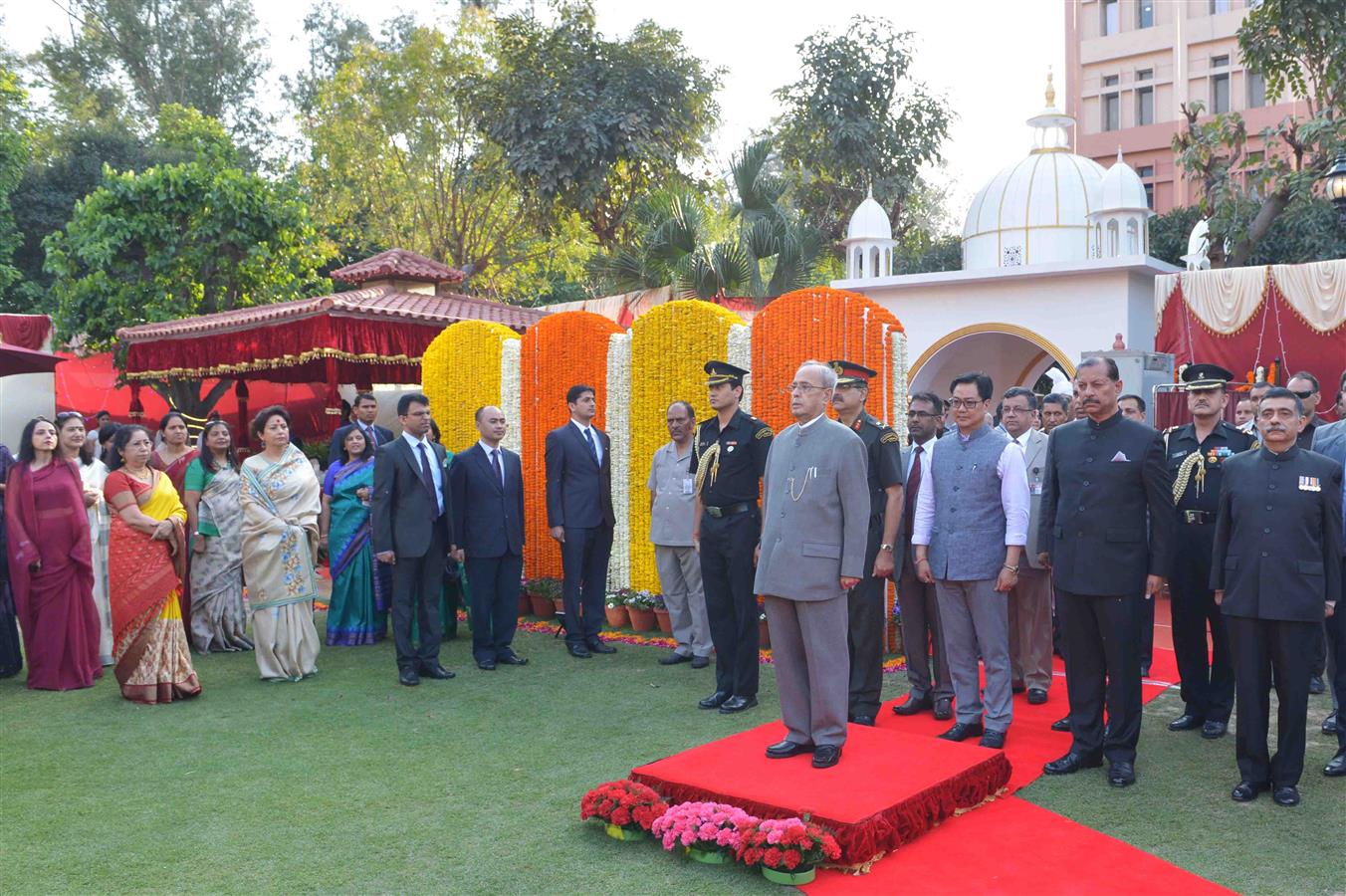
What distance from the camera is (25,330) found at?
2042 centimetres

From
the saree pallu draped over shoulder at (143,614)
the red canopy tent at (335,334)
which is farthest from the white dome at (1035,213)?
the saree pallu draped over shoulder at (143,614)

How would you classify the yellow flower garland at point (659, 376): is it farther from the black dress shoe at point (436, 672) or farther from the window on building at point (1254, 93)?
the window on building at point (1254, 93)

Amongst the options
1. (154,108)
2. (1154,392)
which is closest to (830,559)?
(1154,392)

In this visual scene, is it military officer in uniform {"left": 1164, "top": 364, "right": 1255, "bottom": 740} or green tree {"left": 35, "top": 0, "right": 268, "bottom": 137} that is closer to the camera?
military officer in uniform {"left": 1164, "top": 364, "right": 1255, "bottom": 740}

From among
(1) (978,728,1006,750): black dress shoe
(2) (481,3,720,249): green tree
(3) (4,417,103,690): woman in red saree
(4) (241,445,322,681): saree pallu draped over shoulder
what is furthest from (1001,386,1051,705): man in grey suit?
(2) (481,3,720,249): green tree

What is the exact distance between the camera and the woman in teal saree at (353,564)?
338 inches

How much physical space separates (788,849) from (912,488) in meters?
2.88

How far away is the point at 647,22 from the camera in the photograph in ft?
79.6

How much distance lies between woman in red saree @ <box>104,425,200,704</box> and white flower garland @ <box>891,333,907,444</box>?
184 inches

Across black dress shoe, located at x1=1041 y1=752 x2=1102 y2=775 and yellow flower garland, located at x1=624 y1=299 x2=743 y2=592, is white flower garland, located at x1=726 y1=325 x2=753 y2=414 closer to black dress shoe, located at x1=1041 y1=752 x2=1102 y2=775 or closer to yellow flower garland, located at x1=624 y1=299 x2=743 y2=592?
yellow flower garland, located at x1=624 y1=299 x2=743 y2=592

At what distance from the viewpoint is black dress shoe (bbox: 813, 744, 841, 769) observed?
14.9 feet

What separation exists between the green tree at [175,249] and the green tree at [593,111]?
229 inches

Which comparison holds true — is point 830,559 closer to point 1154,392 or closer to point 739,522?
point 739,522

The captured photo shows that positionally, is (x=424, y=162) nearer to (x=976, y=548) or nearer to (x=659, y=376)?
(x=659, y=376)
